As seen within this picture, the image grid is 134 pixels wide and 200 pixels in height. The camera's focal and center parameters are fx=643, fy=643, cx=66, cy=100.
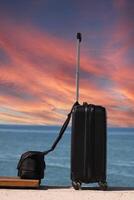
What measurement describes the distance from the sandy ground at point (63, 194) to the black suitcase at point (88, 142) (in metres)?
0.13

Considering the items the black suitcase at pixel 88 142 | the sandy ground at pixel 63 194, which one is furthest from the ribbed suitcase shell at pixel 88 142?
the sandy ground at pixel 63 194

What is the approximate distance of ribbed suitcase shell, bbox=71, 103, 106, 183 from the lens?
4613 mm

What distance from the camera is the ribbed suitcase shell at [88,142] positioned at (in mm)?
4613

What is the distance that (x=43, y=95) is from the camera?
2320 inches

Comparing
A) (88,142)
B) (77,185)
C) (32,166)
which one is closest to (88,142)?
(88,142)

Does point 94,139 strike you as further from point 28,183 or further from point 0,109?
point 0,109

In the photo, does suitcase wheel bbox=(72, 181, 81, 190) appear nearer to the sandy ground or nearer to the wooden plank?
the sandy ground

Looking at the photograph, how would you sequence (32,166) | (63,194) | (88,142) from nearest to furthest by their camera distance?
(63,194)
(88,142)
(32,166)

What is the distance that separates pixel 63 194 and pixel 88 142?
422mm

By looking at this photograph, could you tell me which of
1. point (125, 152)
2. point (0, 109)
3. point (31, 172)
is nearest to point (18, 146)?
point (125, 152)

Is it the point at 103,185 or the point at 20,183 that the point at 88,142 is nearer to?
the point at 103,185

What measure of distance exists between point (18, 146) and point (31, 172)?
68.0 meters

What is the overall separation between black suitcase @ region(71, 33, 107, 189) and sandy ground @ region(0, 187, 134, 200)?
0.43ft

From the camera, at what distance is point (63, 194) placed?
14.6 ft
